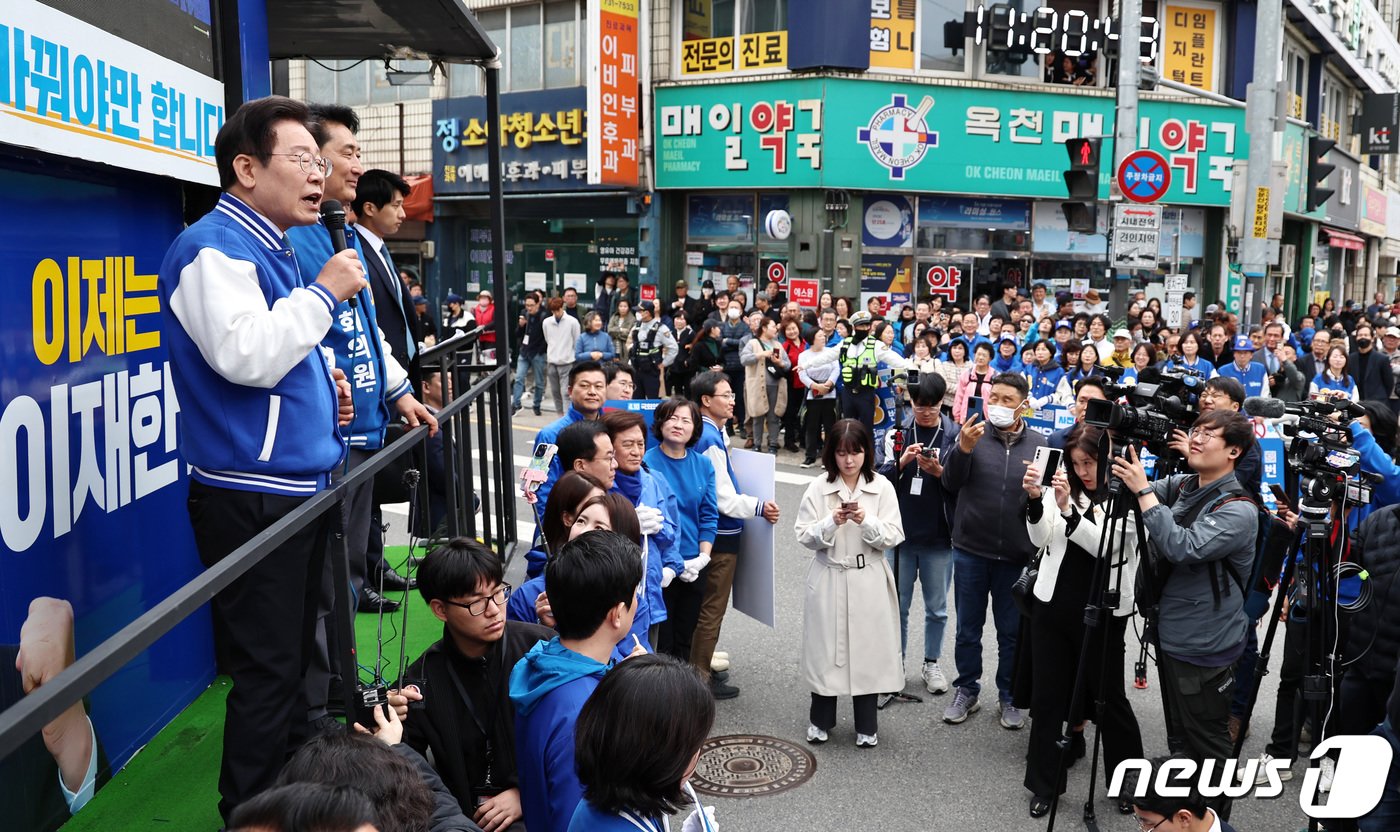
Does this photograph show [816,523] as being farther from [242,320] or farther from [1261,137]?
[1261,137]

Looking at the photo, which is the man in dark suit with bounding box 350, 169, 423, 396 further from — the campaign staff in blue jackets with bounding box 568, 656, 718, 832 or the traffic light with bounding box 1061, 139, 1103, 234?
the traffic light with bounding box 1061, 139, 1103, 234

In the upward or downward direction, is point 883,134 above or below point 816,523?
above

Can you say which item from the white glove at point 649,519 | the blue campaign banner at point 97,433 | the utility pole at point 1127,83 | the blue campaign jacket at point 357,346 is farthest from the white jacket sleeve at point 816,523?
the utility pole at point 1127,83

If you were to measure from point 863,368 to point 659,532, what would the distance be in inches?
309

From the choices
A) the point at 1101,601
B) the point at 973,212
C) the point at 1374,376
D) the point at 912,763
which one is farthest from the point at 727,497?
the point at 973,212

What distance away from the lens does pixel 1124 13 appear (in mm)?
13102

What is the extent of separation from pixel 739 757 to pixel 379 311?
290 centimetres

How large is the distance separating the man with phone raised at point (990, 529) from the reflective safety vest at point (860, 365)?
6.58 m

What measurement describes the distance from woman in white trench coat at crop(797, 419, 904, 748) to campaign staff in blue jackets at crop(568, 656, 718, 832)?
11.4 ft

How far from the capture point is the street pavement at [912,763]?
5.16m

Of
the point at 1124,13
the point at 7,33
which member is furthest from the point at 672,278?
the point at 7,33

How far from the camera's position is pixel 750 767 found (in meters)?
5.70

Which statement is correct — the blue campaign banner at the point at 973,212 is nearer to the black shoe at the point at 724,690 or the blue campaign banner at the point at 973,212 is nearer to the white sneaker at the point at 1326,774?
the black shoe at the point at 724,690

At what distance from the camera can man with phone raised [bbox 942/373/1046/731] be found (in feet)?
20.0
